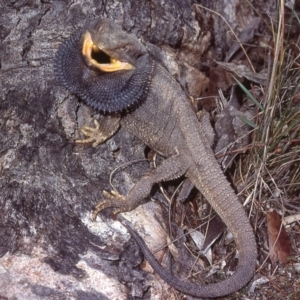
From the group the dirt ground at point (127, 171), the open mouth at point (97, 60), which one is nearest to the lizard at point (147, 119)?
the open mouth at point (97, 60)

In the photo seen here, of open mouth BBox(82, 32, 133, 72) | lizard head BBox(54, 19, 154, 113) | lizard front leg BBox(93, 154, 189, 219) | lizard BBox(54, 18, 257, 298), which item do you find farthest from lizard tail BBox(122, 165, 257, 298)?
open mouth BBox(82, 32, 133, 72)

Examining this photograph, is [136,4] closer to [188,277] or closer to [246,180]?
[246,180]

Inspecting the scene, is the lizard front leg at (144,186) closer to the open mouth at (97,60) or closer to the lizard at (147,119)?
the lizard at (147,119)

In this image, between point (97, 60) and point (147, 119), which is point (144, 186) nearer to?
point (147, 119)

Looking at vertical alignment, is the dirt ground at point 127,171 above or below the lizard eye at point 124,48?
below

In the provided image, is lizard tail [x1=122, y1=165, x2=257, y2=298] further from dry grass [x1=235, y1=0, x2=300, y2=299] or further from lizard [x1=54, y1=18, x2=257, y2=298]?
dry grass [x1=235, y1=0, x2=300, y2=299]

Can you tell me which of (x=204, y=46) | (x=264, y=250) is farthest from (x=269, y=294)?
(x=204, y=46)

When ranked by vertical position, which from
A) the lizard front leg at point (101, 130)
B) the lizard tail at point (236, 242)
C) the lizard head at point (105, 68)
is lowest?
the lizard tail at point (236, 242)
